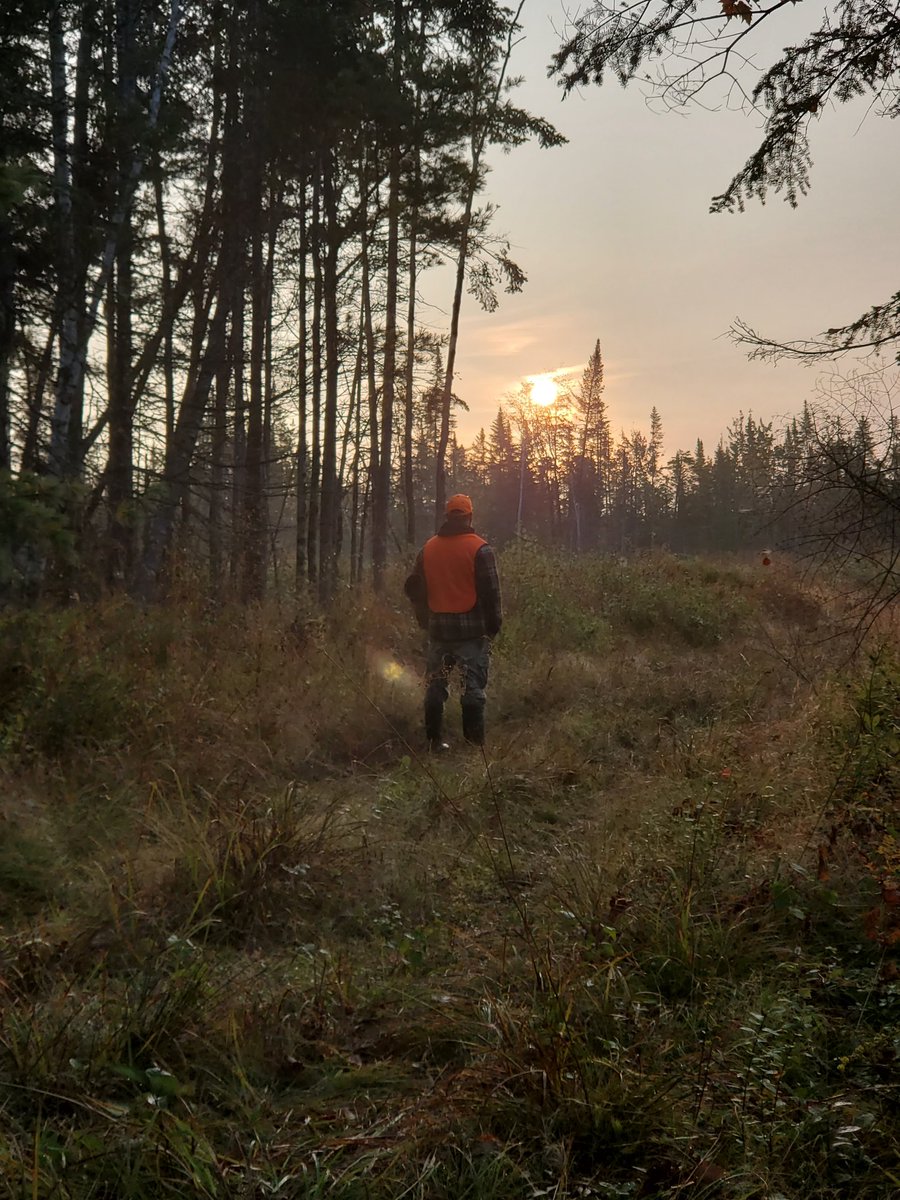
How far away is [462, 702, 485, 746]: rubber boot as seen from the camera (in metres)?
7.27

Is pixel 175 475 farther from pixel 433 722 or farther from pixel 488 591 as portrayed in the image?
pixel 433 722

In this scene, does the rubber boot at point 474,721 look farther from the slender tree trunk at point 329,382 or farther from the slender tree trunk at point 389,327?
the slender tree trunk at point 389,327

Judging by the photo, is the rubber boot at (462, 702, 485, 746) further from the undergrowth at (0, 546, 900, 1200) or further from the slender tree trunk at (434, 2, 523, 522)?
the slender tree trunk at (434, 2, 523, 522)

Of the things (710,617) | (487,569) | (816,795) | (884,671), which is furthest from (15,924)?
(710,617)

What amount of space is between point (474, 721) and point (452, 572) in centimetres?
139

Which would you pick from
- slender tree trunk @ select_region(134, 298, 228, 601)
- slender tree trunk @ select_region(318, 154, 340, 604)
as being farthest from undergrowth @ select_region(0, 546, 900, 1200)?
slender tree trunk @ select_region(318, 154, 340, 604)

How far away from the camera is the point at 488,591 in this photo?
24.3 ft

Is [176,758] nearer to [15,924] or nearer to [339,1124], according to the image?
[15,924]

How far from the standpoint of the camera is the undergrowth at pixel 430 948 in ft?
6.95

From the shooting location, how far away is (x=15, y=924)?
3.57 m

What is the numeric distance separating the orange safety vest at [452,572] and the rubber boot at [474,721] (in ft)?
2.97

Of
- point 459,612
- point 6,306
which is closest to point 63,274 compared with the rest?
point 6,306

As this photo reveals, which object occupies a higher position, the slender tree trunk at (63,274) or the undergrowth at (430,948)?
the slender tree trunk at (63,274)

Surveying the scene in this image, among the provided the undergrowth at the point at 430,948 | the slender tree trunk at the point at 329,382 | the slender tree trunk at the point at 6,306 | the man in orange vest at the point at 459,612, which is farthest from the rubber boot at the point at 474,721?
the slender tree trunk at the point at 329,382
